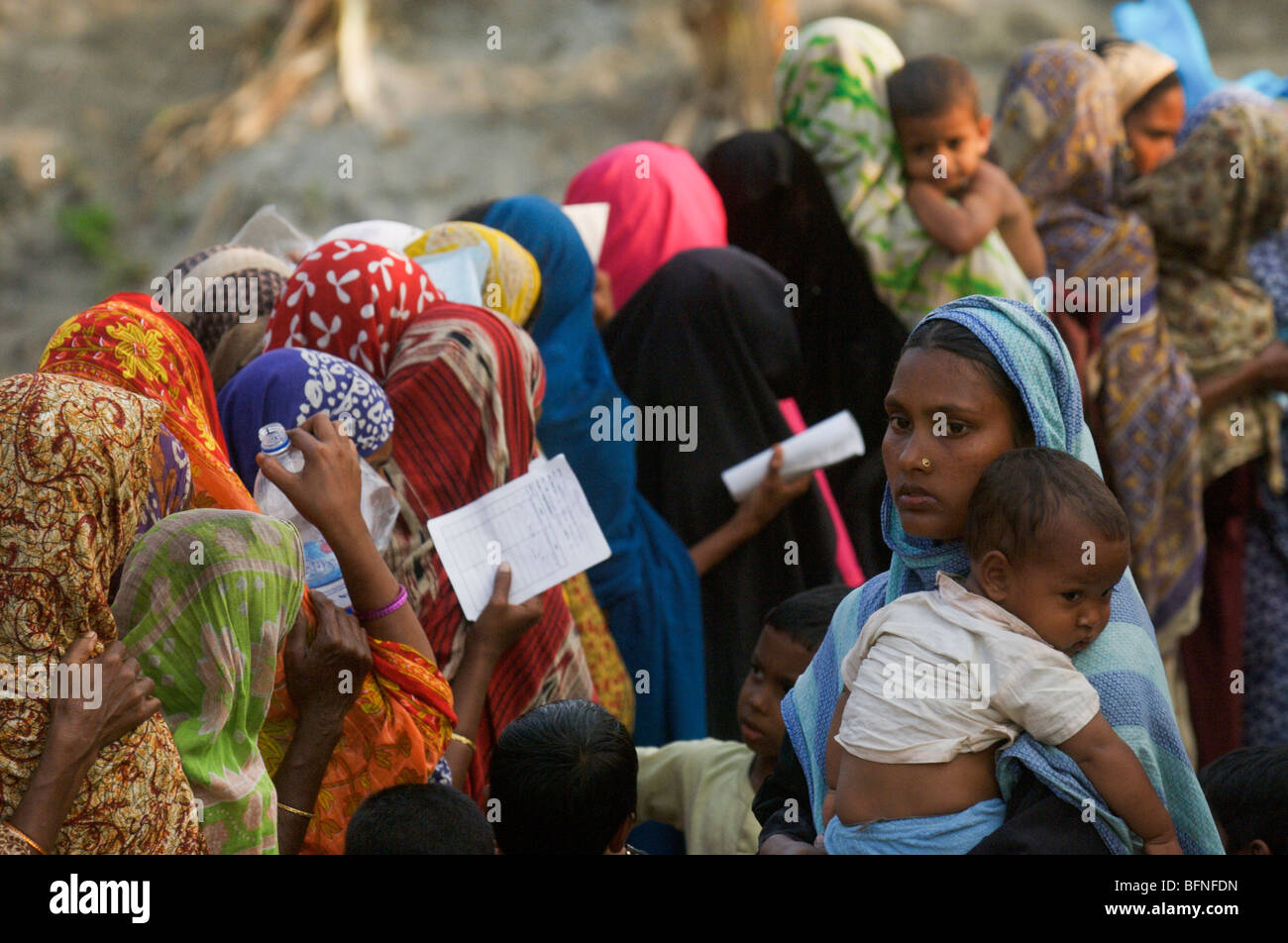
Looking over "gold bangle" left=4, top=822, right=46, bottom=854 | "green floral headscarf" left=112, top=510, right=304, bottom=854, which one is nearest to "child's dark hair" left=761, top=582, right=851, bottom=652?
"green floral headscarf" left=112, top=510, right=304, bottom=854

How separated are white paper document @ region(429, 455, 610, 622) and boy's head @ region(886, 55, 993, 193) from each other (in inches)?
72.1

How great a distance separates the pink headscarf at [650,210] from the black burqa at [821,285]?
16 cm

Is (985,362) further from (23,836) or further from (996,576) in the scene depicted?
(23,836)

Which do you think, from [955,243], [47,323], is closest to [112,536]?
[955,243]

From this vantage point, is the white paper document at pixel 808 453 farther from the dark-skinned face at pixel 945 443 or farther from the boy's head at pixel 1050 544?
the boy's head at pixel 1050 544

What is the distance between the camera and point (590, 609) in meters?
3.58

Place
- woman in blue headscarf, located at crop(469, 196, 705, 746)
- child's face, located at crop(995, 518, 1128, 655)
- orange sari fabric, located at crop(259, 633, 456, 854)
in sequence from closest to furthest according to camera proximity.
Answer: child's face, located at crop(995, 518, 1128, 655), orange sari fabric, located at crop(259, 633, 456, 854), woman in blue headscarf, located at crop(469, 196, 705, 746)

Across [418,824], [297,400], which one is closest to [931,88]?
[297,400]

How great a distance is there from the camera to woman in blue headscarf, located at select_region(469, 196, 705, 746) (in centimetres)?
375

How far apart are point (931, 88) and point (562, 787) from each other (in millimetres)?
2743

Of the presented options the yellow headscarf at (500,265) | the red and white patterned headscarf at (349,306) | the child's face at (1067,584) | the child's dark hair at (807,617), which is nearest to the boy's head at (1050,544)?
the child's face at (1067,584)

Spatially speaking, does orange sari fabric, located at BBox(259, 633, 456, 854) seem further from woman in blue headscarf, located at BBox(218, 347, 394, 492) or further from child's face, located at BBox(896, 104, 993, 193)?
child's face, located at BBox(896, 104, 993, 193)

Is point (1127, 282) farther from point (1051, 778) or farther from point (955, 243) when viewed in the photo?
point (1051, 778)

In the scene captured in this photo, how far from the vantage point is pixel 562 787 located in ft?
8.18
